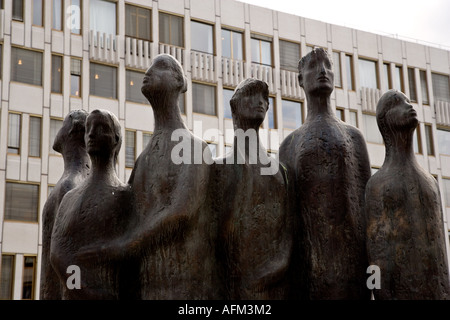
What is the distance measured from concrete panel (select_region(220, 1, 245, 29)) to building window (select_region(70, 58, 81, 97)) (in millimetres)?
5674

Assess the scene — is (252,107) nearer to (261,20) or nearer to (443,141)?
(261,20)

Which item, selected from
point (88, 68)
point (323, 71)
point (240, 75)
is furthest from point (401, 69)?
point (323, 71)

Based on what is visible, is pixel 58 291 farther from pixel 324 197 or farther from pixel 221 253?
pixel 324 197

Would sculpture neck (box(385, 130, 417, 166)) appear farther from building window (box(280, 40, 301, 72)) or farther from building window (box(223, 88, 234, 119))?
building window (box(280, 40, 301, 72))

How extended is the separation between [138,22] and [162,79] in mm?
19377

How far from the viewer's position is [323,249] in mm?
5684

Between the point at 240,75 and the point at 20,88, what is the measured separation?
7.79 meters

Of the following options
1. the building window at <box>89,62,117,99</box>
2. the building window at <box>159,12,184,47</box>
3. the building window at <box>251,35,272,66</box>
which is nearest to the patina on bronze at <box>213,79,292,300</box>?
the building window at <box>89,62,117,99</box>

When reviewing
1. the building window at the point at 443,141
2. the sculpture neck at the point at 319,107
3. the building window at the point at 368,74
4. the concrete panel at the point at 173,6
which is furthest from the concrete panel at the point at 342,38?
the sculpture neck at the point at 319,107

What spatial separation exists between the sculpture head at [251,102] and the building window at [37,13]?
18.8 metres

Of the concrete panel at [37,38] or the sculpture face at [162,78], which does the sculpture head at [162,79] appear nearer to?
the sculpture face at [162,78]

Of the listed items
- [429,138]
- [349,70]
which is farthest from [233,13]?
[429,138]

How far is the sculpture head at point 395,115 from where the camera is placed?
5633mm

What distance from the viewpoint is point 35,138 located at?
2252cm
